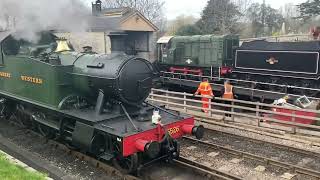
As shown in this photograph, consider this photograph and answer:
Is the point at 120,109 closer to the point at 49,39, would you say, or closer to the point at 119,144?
the point at 119,144

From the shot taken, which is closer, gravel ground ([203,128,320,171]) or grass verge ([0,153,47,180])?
grass verge ([0,153,47,180])

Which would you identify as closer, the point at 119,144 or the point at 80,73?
the point at 119,144

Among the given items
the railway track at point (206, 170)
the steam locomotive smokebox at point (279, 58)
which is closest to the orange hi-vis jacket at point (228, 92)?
the steam locomotive smokebox at point (279, 58)

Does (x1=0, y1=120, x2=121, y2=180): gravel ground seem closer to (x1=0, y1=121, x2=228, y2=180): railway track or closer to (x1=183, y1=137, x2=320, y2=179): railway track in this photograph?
(x1=0, y1=121, x2=228, y2=180): railway track

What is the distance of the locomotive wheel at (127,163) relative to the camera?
697 cm

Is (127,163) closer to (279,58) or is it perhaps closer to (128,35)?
(279,58)

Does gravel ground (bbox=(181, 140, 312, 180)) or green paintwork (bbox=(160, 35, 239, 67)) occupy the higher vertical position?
green paintwork (bbox=(160, 35, 239, 67))

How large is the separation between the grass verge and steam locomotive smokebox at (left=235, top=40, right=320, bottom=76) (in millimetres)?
12547

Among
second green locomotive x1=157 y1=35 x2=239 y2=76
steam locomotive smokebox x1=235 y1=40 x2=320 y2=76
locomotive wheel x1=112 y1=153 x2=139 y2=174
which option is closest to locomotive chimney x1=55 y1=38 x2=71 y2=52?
locomotive wheel x1=112 y1=153 x2=139 y2=174

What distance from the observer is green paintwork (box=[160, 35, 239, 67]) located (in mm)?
19891

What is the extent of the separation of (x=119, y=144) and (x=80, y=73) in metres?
2.12

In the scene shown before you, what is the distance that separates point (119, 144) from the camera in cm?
675

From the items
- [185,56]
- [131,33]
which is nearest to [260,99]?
[185,56]

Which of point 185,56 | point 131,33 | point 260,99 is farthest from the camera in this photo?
point 131,33
